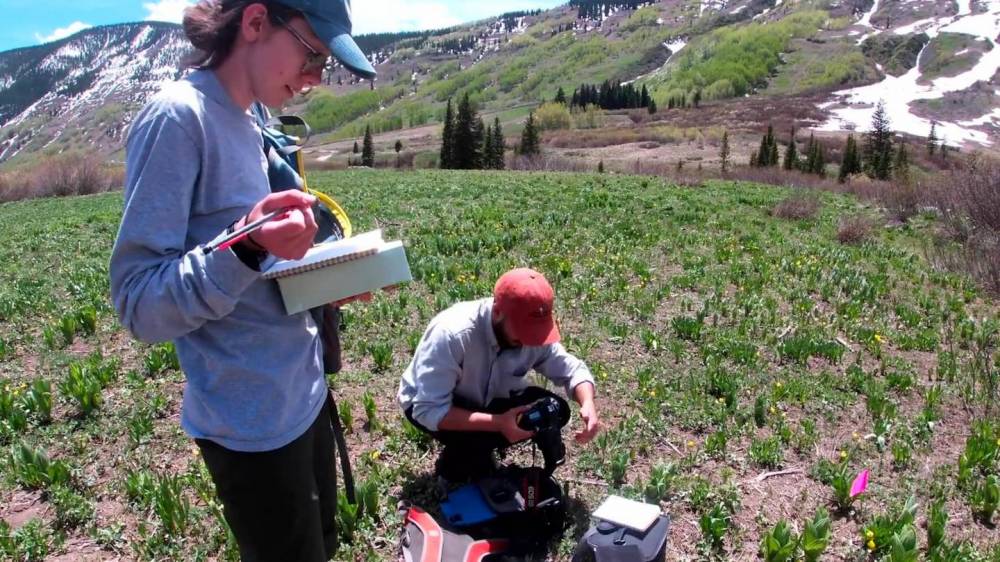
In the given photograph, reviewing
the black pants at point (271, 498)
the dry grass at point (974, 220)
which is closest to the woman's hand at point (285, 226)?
the black pants at point (271, 498)

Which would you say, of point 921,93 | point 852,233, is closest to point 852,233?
point 852,233

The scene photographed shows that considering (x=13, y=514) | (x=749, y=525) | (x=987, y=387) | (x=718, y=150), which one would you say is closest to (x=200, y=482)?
(x=13, y=514)

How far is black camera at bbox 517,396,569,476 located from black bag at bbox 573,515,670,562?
19.1 inches

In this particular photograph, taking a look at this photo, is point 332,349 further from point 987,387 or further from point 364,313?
point 987,387

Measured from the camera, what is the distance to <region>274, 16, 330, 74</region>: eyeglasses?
1.65 meters

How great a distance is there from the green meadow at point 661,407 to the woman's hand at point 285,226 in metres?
2.34

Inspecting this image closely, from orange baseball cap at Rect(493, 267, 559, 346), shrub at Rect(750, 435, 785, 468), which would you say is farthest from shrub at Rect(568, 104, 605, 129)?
orange baseball cap at Rect(493, 267, 559, 346)

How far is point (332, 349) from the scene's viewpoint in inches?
92.7

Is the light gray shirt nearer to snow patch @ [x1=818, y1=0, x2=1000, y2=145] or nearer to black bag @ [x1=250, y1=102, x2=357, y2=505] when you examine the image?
black bag @ [x1=250, y1=102, x2=357, y2=505]

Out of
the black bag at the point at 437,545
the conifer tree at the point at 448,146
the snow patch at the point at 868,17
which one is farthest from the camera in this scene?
the snow patch at the point at 868,17

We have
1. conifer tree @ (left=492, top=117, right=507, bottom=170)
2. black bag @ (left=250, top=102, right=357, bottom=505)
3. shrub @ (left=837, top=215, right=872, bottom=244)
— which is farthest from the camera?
conifer tree @ (left=492, top=117, right=507, bottom=170)

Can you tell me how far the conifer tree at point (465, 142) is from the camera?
5175cm

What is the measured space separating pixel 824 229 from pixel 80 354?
13.1 m

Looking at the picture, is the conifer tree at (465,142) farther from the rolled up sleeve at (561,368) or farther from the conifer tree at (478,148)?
the rolled up sleeve at (561,368)
